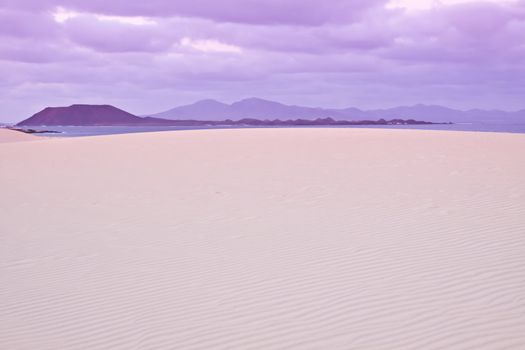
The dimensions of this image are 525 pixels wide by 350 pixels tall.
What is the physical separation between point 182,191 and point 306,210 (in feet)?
11.0

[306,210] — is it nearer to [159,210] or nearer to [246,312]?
[159,210]

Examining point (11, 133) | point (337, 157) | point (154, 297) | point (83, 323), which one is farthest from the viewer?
point (11, 133)

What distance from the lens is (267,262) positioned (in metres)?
6.11

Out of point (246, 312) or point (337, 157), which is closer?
point (246, 312)

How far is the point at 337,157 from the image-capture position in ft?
57.9

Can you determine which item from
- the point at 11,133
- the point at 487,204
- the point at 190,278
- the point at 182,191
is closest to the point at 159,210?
the point at 182,191

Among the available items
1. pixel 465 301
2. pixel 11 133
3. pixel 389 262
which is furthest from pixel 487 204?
pixel 11 133

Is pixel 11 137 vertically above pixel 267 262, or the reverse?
pixel 267 262

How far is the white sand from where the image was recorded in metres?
4.29

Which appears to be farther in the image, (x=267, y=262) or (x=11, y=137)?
(x=11, y=137)

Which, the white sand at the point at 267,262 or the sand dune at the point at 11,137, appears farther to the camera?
the sand dune at the point at 11,137

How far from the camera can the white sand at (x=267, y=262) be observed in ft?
14.1

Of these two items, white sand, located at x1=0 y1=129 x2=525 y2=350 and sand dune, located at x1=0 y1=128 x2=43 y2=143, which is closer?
white sand, located at x1=0 y1=129 x2=525 y2=350

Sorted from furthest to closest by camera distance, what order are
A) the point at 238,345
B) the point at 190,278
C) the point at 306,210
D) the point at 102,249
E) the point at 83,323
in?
the point at 306,210
the point at 102,249
the point at 190,278
the point at 83,323
the point at 238,345
